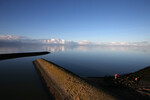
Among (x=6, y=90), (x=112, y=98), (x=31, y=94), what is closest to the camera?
(x=112, y=98)

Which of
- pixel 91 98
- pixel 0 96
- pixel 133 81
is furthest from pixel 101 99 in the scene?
pixel 0 96

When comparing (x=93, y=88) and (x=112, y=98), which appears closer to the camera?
(x=112, y=98)

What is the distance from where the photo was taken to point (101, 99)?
752cm

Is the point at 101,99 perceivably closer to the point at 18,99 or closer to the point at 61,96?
the point at 61,96

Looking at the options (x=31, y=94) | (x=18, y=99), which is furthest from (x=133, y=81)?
(x=18, y=99)

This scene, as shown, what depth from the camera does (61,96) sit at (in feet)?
32.8

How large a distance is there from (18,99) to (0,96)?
2.74 metres

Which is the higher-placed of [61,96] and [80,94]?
[80,94]

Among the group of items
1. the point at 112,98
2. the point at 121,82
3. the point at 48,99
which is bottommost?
the point at 48,99

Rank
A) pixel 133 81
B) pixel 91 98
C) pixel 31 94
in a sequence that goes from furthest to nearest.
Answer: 1. pixel 133 81
2. pixel 31 94
3. pixel 91 98

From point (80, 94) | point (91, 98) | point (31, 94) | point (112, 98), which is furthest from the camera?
point (31, 94)

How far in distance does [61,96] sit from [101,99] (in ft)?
17.2

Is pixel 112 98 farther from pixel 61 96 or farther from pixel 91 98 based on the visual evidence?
pixel 61 96

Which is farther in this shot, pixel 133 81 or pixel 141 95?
pixel 133 81
